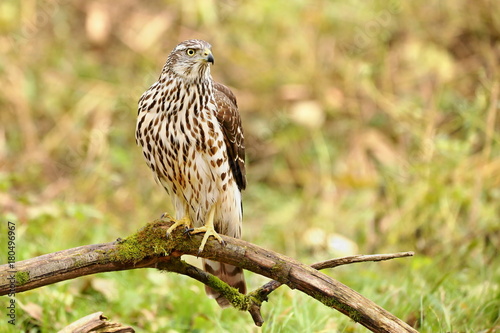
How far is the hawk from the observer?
13.3 feet

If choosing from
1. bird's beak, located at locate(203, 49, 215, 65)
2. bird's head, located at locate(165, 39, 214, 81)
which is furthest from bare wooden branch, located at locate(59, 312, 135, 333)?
bird's beak, located at locate(203, 49, 215, 65)

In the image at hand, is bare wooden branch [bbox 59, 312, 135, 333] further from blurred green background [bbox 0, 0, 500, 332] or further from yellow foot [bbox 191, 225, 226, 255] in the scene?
blurred green background [bbox 0, 0, 500, 332]

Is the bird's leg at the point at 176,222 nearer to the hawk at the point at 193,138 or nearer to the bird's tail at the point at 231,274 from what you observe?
the hawk at the point at 193,138

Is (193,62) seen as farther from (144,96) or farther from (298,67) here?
(298,67)

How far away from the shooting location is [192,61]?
13.8 ft

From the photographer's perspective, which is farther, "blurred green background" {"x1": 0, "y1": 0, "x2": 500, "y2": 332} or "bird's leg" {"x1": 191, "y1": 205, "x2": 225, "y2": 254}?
"blurred green background" {"x1": 0, "y1": 0, "x2": 500, "y2": 332}

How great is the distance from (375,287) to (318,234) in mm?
2118

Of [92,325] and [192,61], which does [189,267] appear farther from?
[192,61]

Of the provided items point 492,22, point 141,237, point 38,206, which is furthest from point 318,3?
point 141,237

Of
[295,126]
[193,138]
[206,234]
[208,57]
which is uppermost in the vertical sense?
[295,126]

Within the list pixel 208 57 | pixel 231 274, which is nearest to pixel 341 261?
pixel 231 274

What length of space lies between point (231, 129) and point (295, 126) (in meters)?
4.92

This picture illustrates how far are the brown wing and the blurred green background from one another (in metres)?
1.10

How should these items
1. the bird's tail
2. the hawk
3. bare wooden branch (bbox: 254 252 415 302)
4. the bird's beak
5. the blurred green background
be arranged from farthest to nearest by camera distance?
1. the blurred green background
2. the bird's tail
3. the bird's beak
4. the hawk
5. bare wooden branch (bbox: 254 252 415 302)
